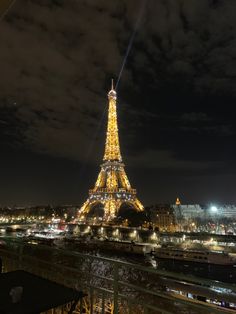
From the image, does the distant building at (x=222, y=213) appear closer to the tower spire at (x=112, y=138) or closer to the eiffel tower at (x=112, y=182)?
the eiffel tower at (x=112, y=182)

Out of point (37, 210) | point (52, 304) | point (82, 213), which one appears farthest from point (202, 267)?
point (37, 210)

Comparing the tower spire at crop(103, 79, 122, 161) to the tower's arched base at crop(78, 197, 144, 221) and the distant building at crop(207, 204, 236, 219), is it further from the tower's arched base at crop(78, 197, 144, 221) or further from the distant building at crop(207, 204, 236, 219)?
the distant building at crop(207, 204, 236, 219)

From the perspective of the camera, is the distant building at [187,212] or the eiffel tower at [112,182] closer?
the eiffel tower at [112,182]

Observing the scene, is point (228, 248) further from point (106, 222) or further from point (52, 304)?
point (52, 304)

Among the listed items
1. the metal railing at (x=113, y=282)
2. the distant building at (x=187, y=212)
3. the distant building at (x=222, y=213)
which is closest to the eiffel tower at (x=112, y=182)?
the distant building at (x=187, y=212)

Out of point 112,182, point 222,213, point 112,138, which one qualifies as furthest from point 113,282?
point 222,213

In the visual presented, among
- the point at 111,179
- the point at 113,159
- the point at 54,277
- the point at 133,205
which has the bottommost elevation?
the point at 54,277

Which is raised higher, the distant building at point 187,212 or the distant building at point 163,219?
the distant building at point 187,212

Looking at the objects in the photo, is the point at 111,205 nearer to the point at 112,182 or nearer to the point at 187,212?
the point at 112,182
